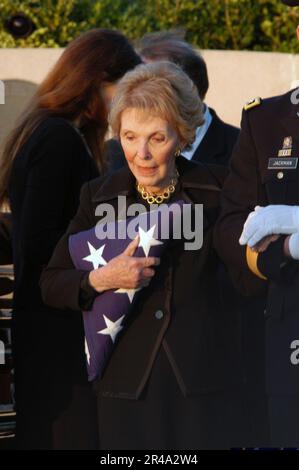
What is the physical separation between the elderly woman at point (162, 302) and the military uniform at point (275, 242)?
0.19m

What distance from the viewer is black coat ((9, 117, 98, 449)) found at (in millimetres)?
4273

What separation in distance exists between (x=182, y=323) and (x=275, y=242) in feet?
1.68

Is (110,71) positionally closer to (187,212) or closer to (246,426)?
(187,212)

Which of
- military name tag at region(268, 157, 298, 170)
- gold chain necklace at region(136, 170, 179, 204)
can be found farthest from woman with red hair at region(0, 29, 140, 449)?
military name tag at region(268, 157, 298, 170)

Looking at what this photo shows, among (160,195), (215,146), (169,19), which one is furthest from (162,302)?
(169,19)

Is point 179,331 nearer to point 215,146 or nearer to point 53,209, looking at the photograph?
point 53,209

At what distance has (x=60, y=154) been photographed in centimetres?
430

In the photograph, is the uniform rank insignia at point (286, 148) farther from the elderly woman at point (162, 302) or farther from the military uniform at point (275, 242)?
the elderly woman at point (162, 302)

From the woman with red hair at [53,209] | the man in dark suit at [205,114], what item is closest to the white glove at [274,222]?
the woman with red hair at [53,209]

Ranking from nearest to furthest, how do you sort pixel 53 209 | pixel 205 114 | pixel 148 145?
pixel 148 145
pixel 53 209
pixel 205 114

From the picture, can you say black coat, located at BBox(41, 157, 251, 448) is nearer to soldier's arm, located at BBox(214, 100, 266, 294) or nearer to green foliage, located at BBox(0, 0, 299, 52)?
soldier's arm, located at BBox(214, 100, 266, 294)

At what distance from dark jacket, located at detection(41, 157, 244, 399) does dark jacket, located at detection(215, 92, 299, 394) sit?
0.44 feet

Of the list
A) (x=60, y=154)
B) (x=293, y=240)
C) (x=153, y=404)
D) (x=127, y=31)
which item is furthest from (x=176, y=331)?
(x=127, y=31)

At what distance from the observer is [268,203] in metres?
3.52
